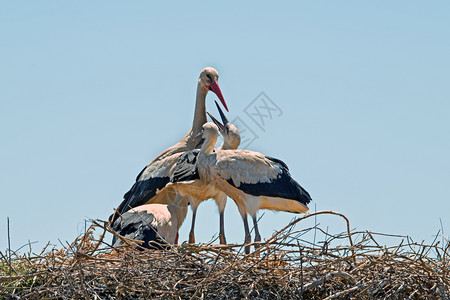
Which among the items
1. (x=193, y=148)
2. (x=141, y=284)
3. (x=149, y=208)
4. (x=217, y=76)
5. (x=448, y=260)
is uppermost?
(x=217, y=76)

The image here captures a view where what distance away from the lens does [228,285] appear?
573 centimetres

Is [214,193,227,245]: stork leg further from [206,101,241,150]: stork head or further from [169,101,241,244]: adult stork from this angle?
[206,101,241,150]: stork head

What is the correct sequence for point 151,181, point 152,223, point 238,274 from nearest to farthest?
1. point 238,274
2. point 152,223
3. point 151,181

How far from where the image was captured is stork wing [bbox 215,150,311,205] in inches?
342

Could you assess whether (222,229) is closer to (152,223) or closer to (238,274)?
(152,223)

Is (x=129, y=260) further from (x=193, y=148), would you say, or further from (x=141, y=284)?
(x=193, y=148)

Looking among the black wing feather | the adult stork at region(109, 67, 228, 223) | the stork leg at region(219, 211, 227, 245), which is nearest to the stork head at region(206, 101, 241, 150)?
the adult stork at region(109, 67, 228, 223)

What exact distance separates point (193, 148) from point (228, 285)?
4.28 metres

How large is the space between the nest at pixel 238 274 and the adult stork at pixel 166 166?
114 inches

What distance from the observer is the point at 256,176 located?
8789 mm

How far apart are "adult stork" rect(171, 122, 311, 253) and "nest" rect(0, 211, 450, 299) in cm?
266

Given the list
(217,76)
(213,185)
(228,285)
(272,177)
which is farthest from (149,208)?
(228,285)

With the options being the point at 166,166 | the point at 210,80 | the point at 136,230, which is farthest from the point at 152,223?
the point at 210,80

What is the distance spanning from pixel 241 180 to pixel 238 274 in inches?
118
